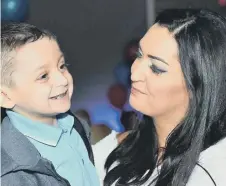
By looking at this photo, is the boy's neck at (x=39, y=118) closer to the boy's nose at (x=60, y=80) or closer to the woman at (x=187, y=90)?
the boy's nose at (x=60, y=80)

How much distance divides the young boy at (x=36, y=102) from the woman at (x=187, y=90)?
22 centimetres

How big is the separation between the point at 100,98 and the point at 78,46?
40cm

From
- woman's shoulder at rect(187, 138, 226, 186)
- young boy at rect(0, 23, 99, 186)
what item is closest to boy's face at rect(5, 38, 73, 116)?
young boy at rect(0, 23, 99, 186)

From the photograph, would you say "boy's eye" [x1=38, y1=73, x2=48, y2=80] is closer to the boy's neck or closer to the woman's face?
the boy's neck

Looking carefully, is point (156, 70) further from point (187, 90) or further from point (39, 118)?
point (39, 118)

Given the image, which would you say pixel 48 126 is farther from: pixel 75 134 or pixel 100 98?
pixel 100 98

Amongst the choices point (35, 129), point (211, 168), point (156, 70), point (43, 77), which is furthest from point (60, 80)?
point (211, 168)

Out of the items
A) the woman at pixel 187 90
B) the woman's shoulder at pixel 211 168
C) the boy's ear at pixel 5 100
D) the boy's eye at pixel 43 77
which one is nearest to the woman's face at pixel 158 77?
the woman at pixel 187 90

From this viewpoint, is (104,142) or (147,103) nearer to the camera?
(147,103)

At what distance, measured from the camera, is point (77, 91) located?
323 cm

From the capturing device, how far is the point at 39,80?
127 cm

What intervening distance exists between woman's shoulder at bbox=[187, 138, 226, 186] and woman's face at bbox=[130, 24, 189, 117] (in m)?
0.14

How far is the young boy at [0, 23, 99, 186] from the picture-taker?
120 cm

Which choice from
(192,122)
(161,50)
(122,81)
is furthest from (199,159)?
(122,81)
